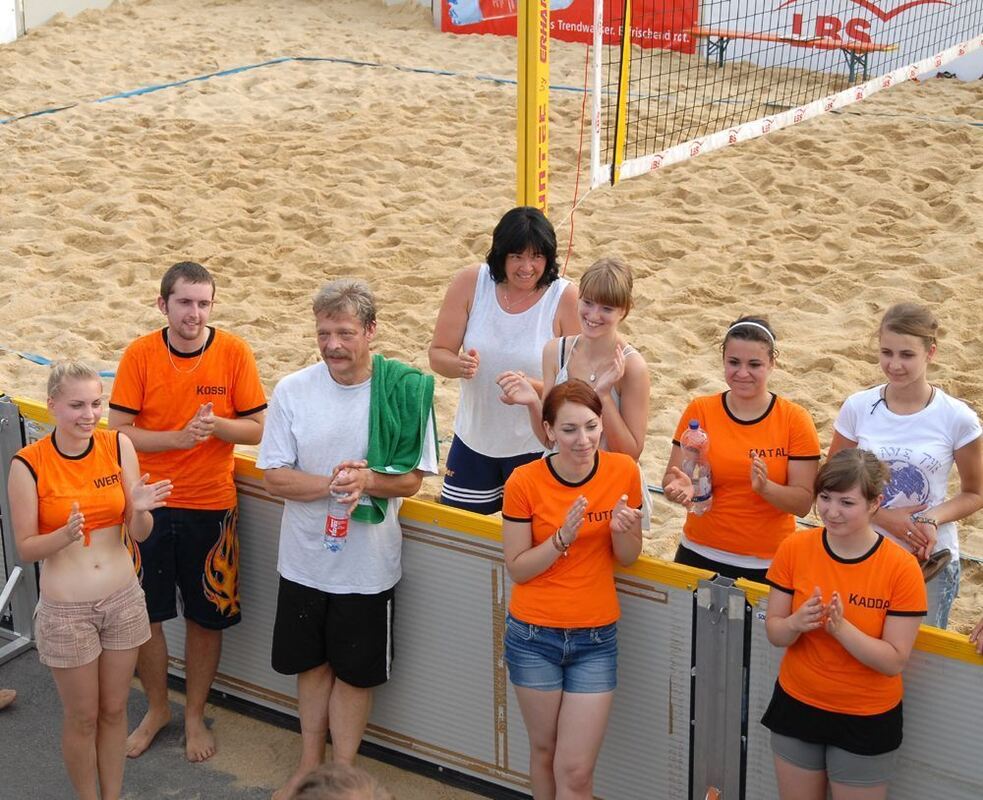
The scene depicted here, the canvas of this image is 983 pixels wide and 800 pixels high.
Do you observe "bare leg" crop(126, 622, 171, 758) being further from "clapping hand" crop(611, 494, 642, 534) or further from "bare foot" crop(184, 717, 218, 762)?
"clapping hand" crop(611, 494, 642, 534)

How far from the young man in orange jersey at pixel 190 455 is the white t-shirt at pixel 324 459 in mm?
349

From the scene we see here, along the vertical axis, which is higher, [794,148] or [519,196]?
[519,196]

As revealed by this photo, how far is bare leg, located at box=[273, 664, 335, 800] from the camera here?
435 centimetres

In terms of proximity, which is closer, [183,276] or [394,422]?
[394,422]

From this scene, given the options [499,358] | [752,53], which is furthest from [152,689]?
[752,53]

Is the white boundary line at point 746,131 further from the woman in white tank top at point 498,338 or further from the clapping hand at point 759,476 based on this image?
the clapping hand at point 759,476

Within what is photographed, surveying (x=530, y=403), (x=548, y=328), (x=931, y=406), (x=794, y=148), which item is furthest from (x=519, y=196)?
(x=794, y=148)

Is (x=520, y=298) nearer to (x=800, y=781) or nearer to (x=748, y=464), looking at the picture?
(x=748, y=464)

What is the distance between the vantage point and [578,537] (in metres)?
3.82

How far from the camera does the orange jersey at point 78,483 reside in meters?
4.09

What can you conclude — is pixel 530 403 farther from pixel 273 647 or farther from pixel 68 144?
pixel 68 144

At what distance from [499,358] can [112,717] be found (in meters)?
1.76

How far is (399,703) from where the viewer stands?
4547mm

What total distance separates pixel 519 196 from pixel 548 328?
141 centimetres
